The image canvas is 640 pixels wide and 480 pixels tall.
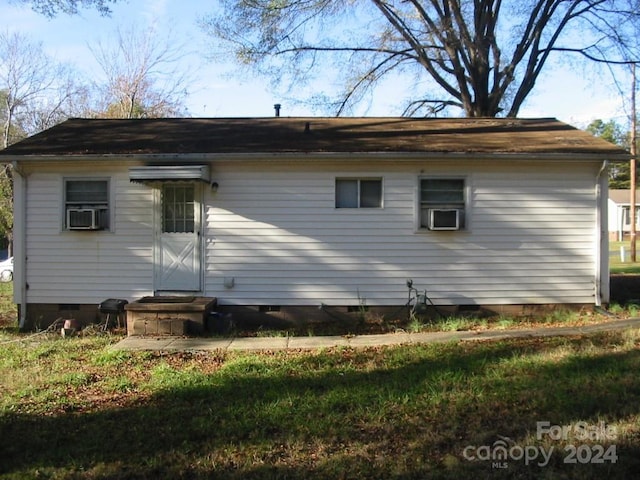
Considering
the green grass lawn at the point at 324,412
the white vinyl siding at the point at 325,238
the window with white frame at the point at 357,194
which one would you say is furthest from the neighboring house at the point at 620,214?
the green grass lawn at the point at 324,412

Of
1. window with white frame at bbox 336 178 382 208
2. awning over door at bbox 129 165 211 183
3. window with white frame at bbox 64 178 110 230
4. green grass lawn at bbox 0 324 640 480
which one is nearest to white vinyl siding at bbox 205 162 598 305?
window with white frame at bbox 336 178 382 208

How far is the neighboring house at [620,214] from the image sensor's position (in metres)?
45.3

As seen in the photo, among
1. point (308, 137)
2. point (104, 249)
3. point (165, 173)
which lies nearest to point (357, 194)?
point (308, 137)

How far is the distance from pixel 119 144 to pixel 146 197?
1.24 meters

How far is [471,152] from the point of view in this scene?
8914 mm

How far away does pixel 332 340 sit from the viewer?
25.3ft

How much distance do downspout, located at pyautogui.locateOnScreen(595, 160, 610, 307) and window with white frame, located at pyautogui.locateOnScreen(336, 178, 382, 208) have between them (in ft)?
12.6

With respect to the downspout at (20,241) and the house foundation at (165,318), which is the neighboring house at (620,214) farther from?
the downspout at (20,241)

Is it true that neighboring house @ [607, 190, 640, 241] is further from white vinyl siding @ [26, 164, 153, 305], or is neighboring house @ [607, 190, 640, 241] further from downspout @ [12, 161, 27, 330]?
downspout @ [12, 161, 27, 330]

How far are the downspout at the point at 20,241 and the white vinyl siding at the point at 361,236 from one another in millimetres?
3177

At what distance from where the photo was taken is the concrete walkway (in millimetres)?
7348

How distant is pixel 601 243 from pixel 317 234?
496 centimetres

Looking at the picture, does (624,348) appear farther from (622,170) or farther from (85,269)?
(622,170)

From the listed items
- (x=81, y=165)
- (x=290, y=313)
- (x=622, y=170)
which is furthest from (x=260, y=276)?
(x=622, y=170)
